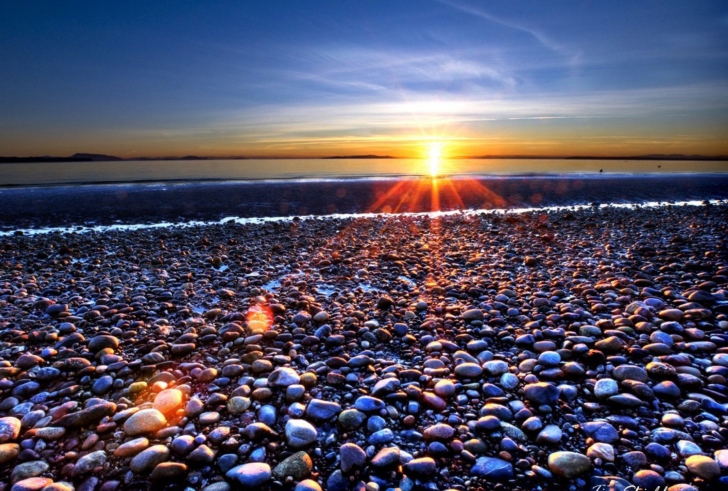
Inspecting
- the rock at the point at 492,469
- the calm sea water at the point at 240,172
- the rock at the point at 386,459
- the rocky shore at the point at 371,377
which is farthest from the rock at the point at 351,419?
the calm sea water at the point at 240,172

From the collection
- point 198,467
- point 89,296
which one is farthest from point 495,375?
point 89,296

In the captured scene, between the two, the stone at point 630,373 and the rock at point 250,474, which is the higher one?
the stone at point 630,373

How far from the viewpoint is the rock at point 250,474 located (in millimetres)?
2422

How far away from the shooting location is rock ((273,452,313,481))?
249 cm

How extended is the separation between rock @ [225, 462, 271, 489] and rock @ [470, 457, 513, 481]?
4.46ft

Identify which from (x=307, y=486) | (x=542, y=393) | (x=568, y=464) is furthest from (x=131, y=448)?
(x=542, y=393)

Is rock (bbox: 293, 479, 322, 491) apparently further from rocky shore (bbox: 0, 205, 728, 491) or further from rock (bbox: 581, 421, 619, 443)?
rock (bbox: 581, 421, 619, 443)

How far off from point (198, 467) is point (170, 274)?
5641mm

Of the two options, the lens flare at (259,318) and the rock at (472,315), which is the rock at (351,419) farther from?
the rock at (472,315)

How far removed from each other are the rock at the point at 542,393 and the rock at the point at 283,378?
2.04 metres

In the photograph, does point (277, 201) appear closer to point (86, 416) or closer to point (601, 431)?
point (86, 416)

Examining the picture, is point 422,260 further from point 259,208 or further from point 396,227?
point 259,208

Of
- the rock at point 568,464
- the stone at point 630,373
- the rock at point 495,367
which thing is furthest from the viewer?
the rock at point 495,367

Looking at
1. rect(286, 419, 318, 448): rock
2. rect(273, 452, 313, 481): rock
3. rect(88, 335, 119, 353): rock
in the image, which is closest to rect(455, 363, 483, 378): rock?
rect(286, 419, 318, 448): rock
